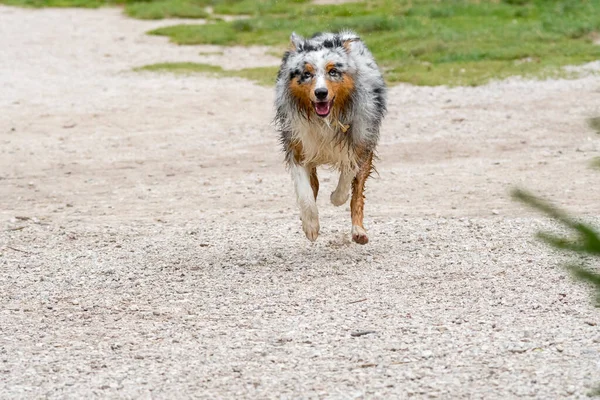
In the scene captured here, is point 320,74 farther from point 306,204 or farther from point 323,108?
point 306,204

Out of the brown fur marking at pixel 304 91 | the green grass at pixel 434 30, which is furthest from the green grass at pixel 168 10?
the brown fur marking at pixel 304 91

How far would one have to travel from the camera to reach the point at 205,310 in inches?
277

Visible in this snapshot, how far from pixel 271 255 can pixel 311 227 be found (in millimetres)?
423

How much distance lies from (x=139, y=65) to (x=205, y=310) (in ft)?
38.9

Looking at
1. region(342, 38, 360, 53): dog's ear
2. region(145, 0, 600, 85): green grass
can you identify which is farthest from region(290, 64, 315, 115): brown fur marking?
region(145, 0, 600, 85): green grass

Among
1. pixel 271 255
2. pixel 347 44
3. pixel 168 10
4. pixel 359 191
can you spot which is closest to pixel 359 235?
pixel 359 191

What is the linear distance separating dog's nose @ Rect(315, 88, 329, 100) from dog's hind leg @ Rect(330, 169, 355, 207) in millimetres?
906

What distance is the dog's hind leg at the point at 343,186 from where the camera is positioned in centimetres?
856

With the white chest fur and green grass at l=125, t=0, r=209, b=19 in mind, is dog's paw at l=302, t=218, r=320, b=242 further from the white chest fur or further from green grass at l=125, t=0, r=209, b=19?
green grass at l=125, t=0, r=209, b=19

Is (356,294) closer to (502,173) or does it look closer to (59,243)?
(59,243)

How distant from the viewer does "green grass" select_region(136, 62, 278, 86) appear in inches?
656

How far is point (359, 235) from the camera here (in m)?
8.35

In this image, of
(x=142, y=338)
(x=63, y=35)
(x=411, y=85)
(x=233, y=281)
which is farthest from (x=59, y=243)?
(x=63, y=35)

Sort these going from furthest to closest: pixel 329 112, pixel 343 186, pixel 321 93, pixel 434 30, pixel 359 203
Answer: pixel 434 30
pixel 343 186
pixel 359 203
pixel 329 112
pixel 321 93
